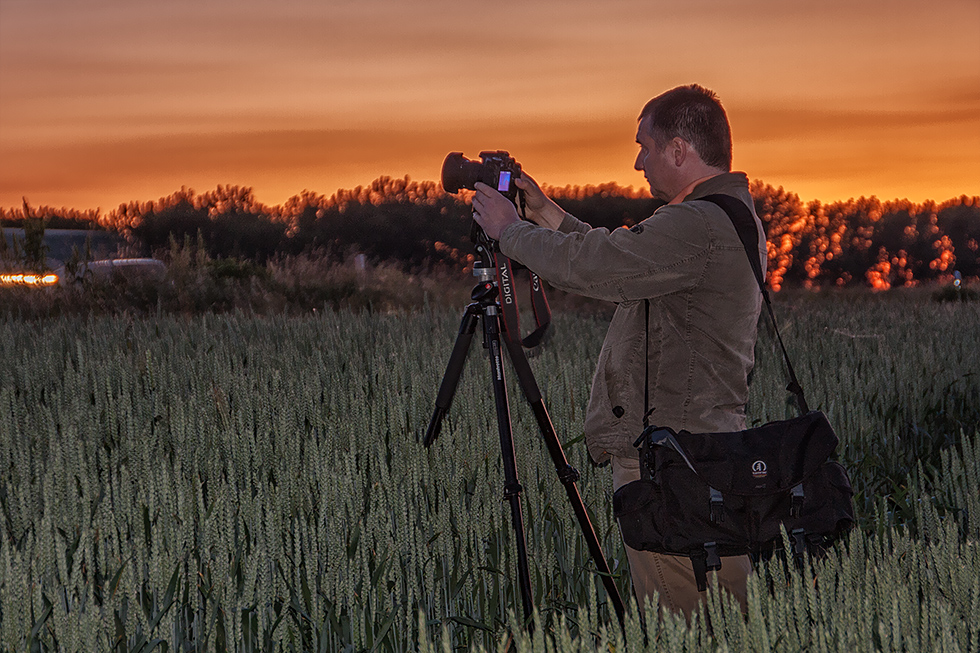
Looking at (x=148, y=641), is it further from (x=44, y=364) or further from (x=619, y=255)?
(x=44, y=364)

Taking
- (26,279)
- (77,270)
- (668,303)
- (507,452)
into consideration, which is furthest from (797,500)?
(26,279)

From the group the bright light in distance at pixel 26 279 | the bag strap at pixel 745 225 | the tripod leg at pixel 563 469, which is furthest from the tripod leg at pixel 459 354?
the bright light in distance at pixel 26 279

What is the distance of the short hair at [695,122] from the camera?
2.31 meters

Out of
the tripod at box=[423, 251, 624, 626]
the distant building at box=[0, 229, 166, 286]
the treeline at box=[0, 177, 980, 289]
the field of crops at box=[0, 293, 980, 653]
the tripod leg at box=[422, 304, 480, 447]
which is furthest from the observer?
the treeline at box=[0, 177, 980, 289]

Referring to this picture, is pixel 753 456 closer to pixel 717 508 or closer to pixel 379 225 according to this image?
pixel 717 508

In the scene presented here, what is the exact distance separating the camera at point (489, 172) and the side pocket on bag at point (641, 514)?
955 mm

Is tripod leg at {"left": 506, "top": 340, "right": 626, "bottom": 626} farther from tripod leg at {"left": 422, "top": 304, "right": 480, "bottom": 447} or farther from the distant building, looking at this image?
the distant building

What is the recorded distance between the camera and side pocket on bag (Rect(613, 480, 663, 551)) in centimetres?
224

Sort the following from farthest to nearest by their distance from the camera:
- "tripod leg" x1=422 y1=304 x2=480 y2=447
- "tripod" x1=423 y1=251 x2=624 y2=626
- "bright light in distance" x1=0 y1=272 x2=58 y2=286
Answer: "bright light in distance" x1=0 y1=272 x2=58 y2=286 < "tripod leg" x1=422 y1=304 x2=480 y2=447 < "tripod" x1=423 y1=251 x2=624 y2=626

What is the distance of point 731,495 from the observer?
2234 mm

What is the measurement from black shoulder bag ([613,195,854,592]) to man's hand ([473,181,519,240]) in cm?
57

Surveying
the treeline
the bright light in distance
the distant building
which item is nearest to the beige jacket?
the distant building

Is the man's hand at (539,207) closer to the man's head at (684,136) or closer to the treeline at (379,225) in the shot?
the man's head at (684,136)

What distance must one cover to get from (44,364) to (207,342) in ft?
5.42
